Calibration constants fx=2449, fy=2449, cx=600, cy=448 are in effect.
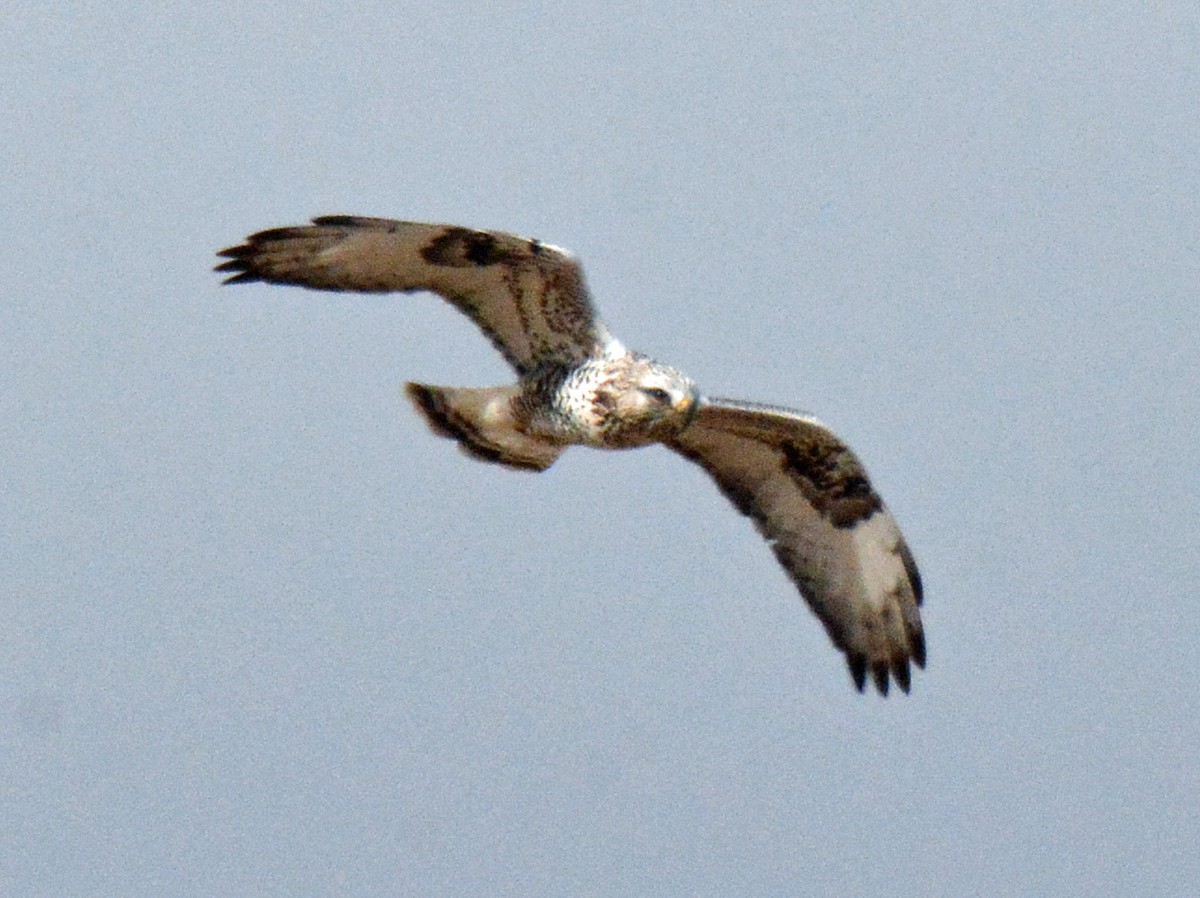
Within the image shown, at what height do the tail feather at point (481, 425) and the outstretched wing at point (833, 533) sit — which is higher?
the tail feather at point (481, 425)

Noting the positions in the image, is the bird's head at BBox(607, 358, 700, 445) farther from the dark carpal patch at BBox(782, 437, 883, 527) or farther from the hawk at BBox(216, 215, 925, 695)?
the dark carpal patch at BBox(782, 437, 883, 527)

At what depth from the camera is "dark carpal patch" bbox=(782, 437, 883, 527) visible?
11.0 m

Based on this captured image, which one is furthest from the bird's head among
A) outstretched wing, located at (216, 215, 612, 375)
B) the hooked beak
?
outstretched wing, located at (216, 215, 612, 375)

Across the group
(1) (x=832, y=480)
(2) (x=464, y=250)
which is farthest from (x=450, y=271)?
(1) (x=832, y=480)

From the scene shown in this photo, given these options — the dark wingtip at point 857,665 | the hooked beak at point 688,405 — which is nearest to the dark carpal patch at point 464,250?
the hooked beak at point 688,405

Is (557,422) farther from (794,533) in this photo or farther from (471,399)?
(794,533)

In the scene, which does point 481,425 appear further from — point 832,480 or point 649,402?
point 832,480

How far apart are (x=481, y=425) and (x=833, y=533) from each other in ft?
5.73

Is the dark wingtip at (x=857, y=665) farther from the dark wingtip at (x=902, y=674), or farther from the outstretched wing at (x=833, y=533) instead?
the dark wingtip at (x=902, y=674)

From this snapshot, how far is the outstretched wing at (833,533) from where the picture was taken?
11.1 m

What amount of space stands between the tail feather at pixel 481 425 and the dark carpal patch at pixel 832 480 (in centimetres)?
115

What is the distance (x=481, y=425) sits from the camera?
10.7 m

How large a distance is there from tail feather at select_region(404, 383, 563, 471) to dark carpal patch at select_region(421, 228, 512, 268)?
748mm

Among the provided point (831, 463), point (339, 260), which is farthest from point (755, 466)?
point (339, 260)
